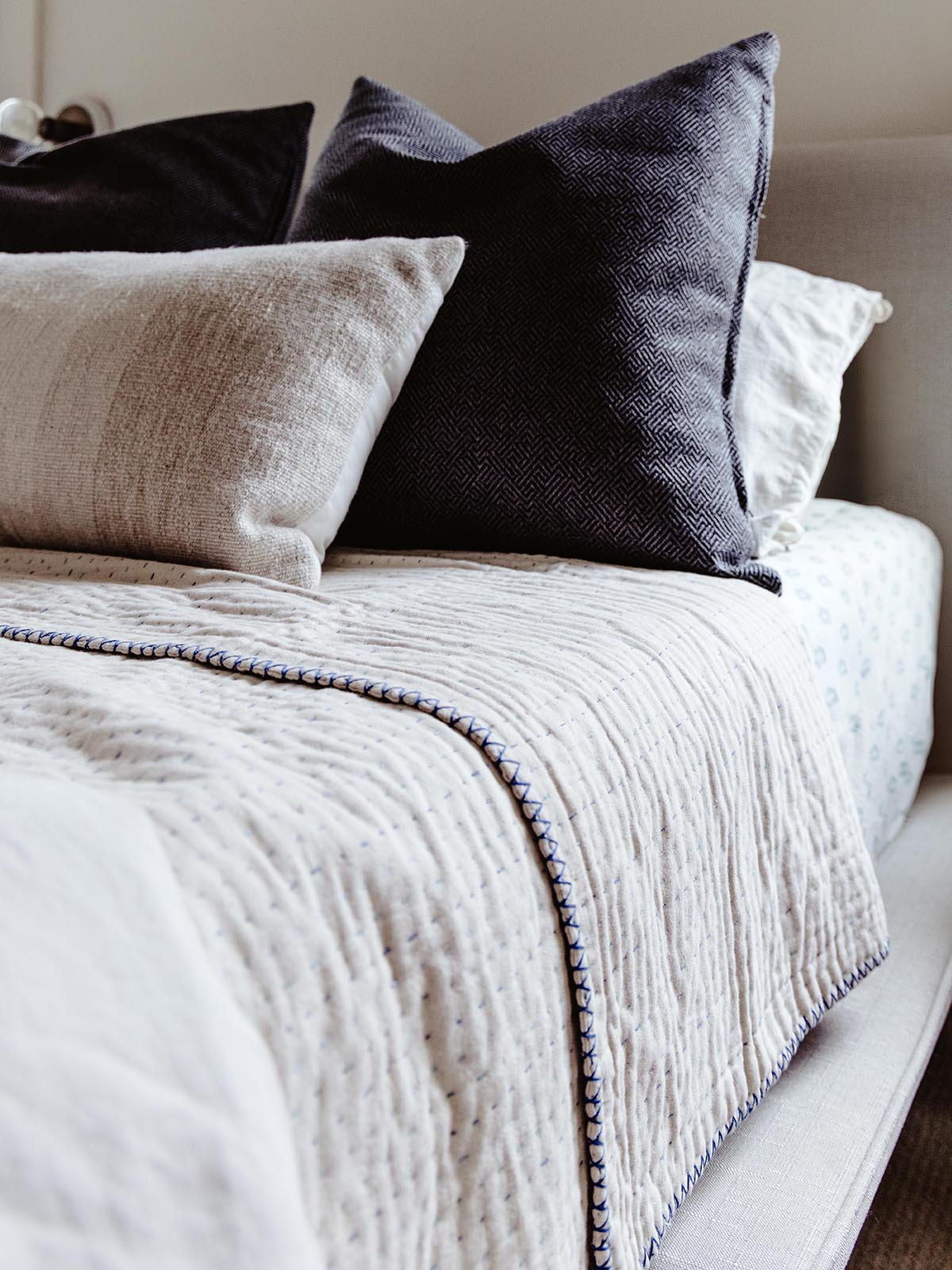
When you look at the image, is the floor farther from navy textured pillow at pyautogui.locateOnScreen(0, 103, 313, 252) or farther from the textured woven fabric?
navy textured pillow at pyautogui.locateOnScreen(0, 103, 313, 252)

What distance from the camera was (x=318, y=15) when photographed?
6.15ft

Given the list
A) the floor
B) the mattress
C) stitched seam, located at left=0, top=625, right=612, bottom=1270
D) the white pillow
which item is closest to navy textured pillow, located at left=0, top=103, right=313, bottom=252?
the white pillow

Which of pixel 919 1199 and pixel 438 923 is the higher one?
pixel 438 923

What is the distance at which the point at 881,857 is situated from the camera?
125cm

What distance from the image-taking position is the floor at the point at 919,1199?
3.00 feet

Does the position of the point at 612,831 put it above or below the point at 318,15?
below

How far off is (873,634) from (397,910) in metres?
0.82

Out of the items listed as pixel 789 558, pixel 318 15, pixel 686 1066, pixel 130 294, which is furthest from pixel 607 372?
pixel 318 15

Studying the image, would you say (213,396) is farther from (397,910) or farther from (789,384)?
(789,384)

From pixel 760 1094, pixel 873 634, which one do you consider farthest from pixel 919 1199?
pixel 873 634

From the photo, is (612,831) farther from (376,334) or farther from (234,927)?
(376,334)

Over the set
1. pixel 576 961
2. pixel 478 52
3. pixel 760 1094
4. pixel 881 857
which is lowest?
pixel 881 857

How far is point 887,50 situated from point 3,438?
1.19m

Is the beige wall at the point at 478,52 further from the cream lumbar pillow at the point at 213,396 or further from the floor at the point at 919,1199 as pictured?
the floor at the point at 919,1199
